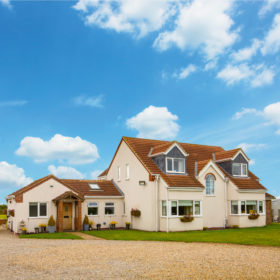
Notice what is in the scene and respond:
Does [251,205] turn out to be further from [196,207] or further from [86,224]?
[86,224]

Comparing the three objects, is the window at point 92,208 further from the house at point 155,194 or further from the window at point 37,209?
the window at point 37,209

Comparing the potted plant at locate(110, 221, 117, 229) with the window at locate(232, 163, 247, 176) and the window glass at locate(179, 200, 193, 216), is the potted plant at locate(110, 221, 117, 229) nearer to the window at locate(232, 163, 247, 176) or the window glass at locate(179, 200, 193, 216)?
the window glass at locate(179, 200, 193, 216)

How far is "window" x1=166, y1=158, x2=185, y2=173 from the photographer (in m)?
28.9

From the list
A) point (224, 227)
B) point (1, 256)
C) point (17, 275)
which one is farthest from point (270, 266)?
point (224, 227)

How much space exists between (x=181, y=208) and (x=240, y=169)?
→ 8.63m

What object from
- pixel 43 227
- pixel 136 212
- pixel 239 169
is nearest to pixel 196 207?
pixel 136 212

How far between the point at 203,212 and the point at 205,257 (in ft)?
51.6

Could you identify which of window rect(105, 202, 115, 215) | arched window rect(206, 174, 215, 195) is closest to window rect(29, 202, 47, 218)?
window rect(105, 202, 115, 215)

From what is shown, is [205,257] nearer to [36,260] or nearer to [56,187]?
[36,260]

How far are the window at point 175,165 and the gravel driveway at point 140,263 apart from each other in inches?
471

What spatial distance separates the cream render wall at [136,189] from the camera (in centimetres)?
2778

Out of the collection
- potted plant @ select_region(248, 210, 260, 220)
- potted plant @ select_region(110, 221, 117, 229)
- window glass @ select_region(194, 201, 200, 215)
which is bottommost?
potted plant @ select_region(110, 221, 117, 229)

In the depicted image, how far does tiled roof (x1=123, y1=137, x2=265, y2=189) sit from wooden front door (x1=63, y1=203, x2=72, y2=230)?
704 cm

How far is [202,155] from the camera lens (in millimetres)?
33688
